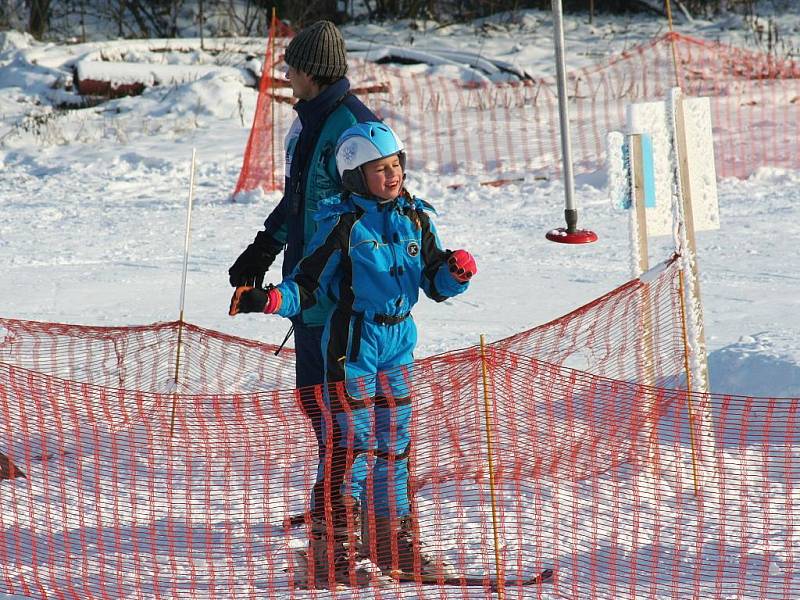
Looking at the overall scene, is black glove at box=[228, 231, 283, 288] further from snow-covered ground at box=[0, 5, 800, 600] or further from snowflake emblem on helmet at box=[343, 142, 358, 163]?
snow-covered ground at box=[0, 5, 800, 600]

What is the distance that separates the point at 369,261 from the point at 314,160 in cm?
52

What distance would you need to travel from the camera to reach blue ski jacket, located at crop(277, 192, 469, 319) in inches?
152

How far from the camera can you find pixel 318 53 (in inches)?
164

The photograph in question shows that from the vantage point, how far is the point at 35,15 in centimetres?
1966

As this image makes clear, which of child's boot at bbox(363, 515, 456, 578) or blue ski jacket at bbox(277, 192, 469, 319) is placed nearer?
blue ski jacket at bbox(277, 192, 469, 319)

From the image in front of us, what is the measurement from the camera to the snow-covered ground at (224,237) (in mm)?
7074

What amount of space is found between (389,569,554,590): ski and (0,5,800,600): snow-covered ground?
6.95ft

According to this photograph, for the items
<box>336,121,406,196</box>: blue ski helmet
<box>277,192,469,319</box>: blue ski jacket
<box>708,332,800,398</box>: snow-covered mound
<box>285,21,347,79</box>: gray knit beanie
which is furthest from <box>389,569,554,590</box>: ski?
<box>708,332,800,398</box>: snow-covered mound

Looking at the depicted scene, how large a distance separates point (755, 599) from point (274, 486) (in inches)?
74.9

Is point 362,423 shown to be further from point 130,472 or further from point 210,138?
point 210,138

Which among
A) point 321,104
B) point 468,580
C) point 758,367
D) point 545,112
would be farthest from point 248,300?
point 545,112

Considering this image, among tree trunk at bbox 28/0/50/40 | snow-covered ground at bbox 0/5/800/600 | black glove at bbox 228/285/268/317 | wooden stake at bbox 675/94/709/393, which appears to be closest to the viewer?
black glove at bbox 228/285/268/317

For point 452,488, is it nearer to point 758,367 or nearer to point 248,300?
point 248,300

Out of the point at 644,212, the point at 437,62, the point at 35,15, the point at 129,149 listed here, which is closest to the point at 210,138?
the point at 129,149
